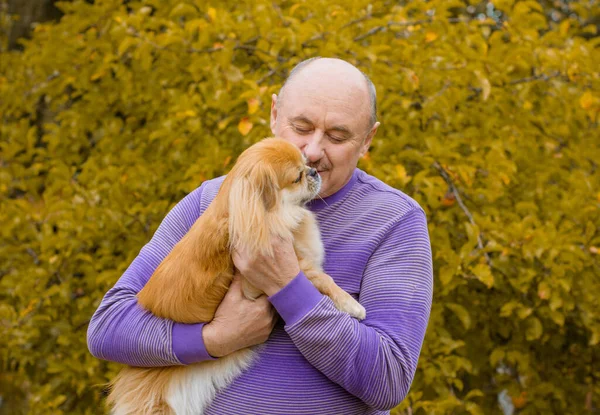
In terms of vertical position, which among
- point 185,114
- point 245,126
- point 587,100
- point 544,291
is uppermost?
point 245,126

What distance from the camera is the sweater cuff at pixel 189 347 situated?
215cm

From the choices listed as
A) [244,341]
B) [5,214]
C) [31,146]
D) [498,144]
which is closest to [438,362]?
[498,144]

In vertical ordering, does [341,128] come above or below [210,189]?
above

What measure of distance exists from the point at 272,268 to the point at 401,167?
161 cm

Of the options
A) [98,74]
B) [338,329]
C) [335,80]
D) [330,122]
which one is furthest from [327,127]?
[98,74]

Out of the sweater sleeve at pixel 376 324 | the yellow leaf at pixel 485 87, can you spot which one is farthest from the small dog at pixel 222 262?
the yellow leaf at pixel 485 87

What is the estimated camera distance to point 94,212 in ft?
13.5

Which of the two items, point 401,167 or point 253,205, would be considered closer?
point 253,205

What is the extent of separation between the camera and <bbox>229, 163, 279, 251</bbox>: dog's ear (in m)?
2.17

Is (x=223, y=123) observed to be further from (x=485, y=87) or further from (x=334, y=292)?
(x=334, y=292)

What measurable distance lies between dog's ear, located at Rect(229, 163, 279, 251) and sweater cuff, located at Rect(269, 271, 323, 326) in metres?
0.15

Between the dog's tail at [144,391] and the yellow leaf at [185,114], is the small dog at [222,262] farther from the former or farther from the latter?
the yellow leaf at [185,114]

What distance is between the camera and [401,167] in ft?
11.6

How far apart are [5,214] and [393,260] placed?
124 inches
